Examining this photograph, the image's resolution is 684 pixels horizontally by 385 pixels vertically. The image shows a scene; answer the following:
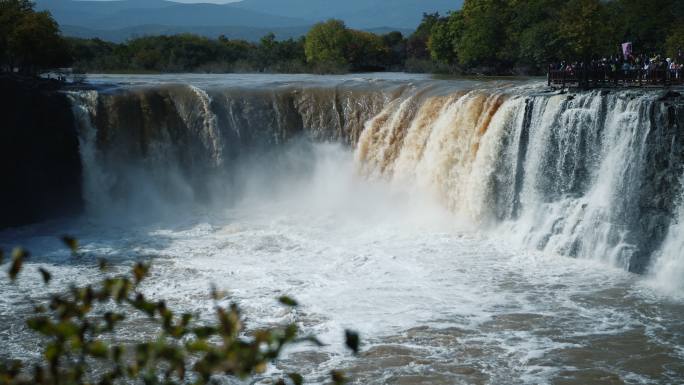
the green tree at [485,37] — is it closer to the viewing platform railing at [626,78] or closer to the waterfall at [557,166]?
the viewing platform railing at [626,78]

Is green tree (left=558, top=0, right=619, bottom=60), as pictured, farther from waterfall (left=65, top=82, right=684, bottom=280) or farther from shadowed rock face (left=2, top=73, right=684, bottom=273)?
shadowed rock face (left=2, top=73, right=684, bottom=273)

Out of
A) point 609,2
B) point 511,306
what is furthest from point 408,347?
point 609,2

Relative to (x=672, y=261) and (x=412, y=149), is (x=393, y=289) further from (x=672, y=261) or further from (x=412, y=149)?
(x=412, y=149)

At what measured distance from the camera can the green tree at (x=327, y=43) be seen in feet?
197

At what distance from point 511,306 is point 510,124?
6306mm

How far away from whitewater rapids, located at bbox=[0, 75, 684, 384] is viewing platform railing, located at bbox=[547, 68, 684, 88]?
182 centimetres

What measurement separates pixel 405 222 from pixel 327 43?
4336 centimetres

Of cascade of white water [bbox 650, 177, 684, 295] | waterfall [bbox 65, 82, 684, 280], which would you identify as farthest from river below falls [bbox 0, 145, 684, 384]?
waterfall [bbox 65, 82, 684, 280]

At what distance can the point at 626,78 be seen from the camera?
2028 cm

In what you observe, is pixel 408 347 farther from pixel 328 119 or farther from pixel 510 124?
pixel 328 119

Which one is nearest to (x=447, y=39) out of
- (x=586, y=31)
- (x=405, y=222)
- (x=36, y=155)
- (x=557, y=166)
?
(x=586, y=31)

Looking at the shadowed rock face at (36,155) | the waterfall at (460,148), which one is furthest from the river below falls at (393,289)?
the shadowed rock face at (36,155)

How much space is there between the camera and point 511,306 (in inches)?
525

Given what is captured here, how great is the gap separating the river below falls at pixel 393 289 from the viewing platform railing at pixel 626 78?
187 inches
